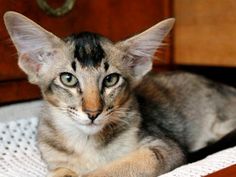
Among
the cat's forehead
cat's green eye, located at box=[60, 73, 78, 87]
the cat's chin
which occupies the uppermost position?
the cat's forehead

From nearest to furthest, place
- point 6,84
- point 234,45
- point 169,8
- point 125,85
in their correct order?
point 125,85 < point 6,84 < point 234,45 < point 169,8

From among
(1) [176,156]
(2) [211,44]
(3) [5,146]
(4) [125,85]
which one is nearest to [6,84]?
(3) [5,146]

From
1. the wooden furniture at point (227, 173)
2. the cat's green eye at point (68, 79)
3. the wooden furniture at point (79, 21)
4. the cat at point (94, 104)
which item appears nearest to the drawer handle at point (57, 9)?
the wooden furniture at point (79, 21)

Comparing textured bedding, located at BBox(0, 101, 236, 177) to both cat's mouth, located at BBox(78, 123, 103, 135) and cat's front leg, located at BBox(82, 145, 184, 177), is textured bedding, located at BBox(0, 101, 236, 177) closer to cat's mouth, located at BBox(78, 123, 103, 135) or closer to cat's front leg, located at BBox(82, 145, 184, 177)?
cat's front leg, located at BBox(82, 145, 184, 177)

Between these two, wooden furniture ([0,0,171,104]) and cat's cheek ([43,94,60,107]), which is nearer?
cat's cheek ([43,94,60,107])

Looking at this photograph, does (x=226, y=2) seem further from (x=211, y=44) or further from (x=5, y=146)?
(x=5, y=146)

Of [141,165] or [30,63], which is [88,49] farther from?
[141,165]

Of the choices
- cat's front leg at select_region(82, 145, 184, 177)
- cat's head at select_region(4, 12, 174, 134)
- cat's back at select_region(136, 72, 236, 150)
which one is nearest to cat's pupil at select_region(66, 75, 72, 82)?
cat's head at select_region(4, 12, 174, 134)
